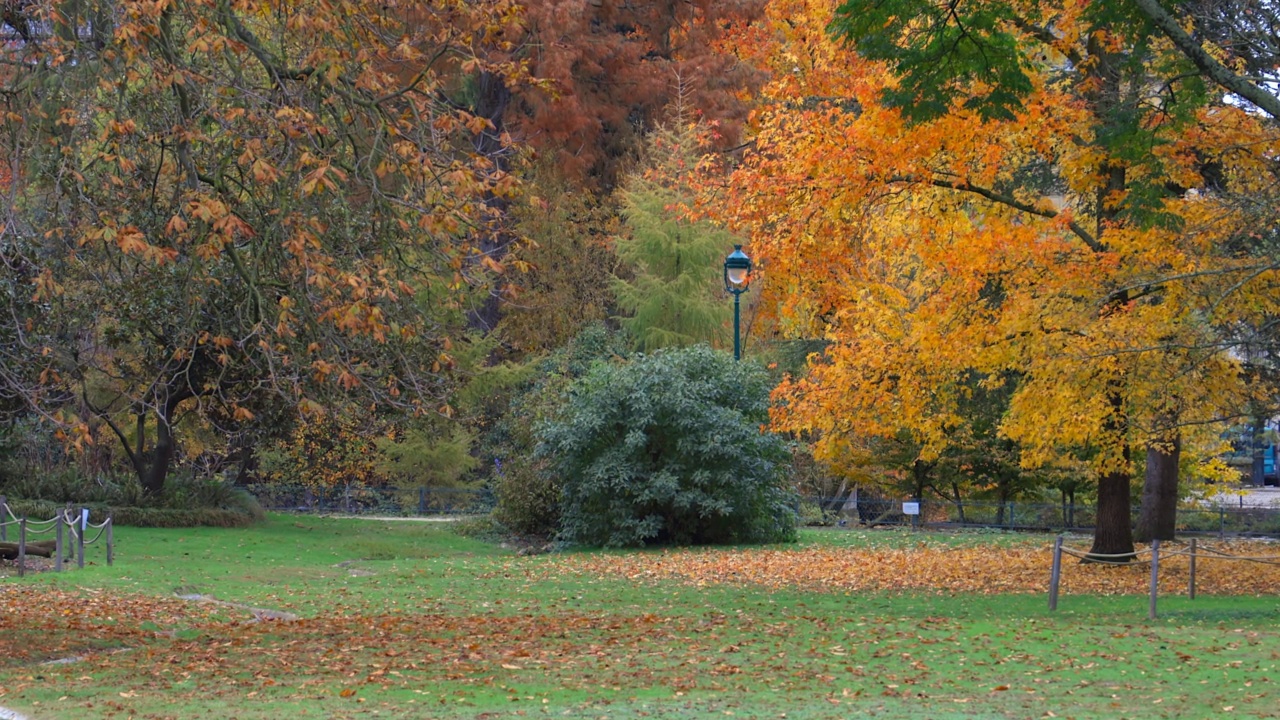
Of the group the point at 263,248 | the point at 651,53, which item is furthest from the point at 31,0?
the point at 651,53

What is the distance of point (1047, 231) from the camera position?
1886 centimetres

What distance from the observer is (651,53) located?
43.2 meters

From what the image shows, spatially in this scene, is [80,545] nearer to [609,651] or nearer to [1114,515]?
[609,651]

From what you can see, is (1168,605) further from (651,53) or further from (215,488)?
(651,53)

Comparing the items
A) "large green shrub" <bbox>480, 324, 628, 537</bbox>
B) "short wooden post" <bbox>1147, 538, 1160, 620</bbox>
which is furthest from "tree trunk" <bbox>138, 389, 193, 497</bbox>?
"short wooden post" <bbox>1147, 538, 1160, 620</bbox>

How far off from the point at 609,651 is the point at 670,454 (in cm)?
1463

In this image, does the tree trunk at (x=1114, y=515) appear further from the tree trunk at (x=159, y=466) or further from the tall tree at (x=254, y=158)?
the tree trunk at (x=159, y=466)

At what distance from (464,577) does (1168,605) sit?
1075cm

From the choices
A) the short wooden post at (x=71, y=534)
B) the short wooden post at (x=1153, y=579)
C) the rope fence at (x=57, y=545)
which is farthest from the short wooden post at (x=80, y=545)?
the short wooden post at (x=1153, y=579)

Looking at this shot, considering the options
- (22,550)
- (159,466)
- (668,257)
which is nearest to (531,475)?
(159,466)

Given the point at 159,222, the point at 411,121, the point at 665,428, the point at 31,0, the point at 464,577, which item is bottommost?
the point at 464,577

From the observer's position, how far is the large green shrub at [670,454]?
26.2 meters

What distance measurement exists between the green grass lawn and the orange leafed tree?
3.15 meters

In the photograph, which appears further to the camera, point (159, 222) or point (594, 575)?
point (594, 575)
